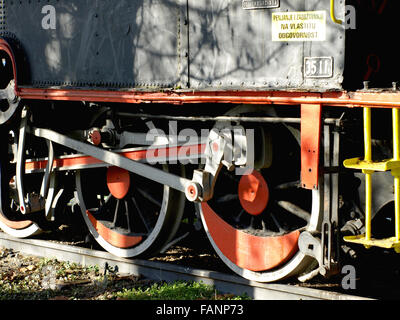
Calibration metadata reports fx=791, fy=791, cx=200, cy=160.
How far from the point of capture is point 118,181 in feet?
26.5

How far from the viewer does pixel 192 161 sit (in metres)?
7.11

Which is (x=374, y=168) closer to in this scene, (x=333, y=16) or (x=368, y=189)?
(x=368, y=189)

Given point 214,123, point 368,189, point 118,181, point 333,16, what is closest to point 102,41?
point 214,123

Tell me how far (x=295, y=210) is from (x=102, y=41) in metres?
2.37

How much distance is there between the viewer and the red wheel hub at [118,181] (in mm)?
7996

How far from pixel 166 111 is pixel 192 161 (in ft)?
1.98

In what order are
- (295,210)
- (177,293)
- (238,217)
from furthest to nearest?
1. (238,217)
2. (177,293)
3. (295,210)

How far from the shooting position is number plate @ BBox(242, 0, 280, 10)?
19.7 ft

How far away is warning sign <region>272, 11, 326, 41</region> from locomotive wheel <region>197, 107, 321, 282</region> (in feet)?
2.87

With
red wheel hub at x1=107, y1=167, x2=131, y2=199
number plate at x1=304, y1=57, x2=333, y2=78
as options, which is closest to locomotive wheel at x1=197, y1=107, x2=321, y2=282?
number plate at x1=304, y1=57, x2=333, y2=78

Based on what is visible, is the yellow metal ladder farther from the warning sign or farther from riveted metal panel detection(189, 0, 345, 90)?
the warning sign

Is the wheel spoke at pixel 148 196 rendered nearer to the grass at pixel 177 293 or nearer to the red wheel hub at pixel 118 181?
the red wheel hub at pixel 118 181

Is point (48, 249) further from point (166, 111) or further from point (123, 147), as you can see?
point (166, 111)

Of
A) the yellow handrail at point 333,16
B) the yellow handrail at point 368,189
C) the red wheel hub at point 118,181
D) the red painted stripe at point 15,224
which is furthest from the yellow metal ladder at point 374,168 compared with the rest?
the red painted stripe at point 15,224
